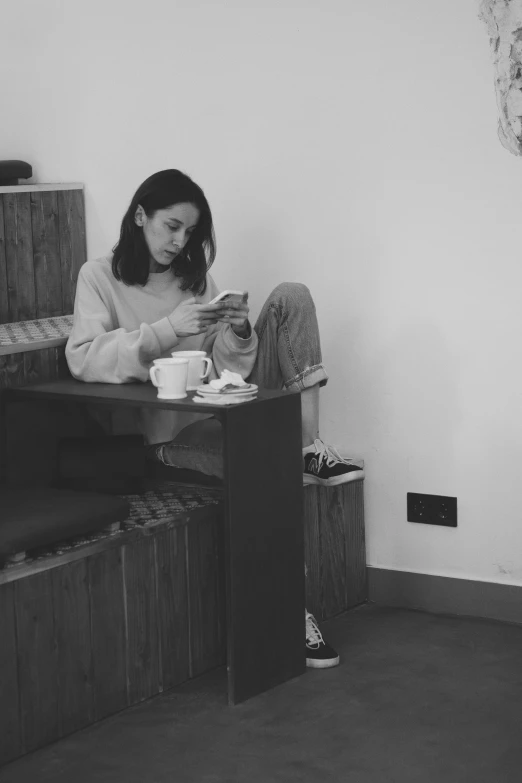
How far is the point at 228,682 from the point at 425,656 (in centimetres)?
52

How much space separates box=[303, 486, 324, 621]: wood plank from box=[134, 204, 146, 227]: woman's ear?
78 centimetres

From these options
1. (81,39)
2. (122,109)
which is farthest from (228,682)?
(81,39)

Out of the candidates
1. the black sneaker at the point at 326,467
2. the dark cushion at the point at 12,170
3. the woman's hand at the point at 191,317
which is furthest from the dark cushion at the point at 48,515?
the dark cushion at the point at 12,170

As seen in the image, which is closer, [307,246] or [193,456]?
[193,456]

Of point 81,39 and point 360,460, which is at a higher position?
point 81,39

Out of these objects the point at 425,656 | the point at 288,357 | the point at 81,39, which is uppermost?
the point at 81,39

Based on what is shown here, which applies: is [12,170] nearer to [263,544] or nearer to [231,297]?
[231,297]

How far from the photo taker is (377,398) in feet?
9.90

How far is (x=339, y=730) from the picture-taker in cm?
222

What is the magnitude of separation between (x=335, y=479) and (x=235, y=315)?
0.55 meters

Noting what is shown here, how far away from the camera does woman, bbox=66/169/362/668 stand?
106 inches

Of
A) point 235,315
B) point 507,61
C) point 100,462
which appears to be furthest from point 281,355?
point 507,61

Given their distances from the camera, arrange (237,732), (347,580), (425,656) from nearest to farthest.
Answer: (237,732) < (425,656) < (347,580)

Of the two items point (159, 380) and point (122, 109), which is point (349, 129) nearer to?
point (122, 109)
